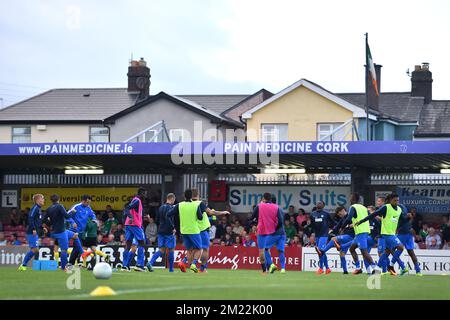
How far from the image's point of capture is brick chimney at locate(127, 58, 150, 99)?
5997cm

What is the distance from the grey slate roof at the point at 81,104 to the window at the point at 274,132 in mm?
3963

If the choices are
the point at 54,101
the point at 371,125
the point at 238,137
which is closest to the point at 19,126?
the point at 54,101

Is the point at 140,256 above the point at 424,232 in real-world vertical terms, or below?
below

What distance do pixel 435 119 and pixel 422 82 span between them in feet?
9.86

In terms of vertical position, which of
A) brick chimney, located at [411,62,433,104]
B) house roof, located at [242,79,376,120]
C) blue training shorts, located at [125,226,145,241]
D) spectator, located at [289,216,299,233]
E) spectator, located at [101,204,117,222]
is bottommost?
blue training shorts, located at [125,226,145,241]

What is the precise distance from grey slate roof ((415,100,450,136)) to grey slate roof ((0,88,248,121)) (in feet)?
34.7

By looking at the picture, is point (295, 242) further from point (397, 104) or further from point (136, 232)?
point (397, 104)

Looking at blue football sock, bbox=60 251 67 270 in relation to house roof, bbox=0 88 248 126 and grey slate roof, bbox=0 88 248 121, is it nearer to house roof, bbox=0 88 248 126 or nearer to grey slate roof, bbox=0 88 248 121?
house roof, bbox=0 88 248 126

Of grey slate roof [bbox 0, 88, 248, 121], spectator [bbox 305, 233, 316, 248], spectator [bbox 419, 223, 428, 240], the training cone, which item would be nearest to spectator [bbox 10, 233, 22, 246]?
spectator [bbox 305, 233, 316, 248]

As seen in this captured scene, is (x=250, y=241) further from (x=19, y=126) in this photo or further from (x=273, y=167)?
(x=19, y=126)

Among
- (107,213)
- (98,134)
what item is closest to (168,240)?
(107,213)

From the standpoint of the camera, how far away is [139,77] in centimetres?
6006

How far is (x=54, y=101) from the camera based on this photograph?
60.9 m
